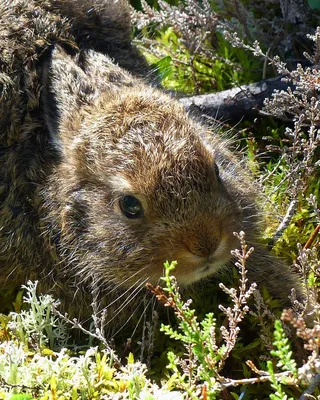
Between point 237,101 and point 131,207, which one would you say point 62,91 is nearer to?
point 131,207

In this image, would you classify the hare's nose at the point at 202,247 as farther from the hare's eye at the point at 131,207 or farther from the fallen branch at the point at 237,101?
the fallen branch at the point at 237,101

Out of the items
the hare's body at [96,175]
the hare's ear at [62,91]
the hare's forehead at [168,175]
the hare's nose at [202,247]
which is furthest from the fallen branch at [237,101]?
the hare's nose at [202,247]

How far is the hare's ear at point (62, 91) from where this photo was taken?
13.8 ft

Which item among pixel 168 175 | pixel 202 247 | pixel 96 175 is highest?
pixel 168 175

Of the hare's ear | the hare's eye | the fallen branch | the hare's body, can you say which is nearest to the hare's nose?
the hare's body

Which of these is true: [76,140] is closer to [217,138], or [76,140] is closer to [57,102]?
[57,102]

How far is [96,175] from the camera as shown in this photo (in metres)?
3.93

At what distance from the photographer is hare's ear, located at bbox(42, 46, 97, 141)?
4.22m

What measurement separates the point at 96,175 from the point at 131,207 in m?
0.35

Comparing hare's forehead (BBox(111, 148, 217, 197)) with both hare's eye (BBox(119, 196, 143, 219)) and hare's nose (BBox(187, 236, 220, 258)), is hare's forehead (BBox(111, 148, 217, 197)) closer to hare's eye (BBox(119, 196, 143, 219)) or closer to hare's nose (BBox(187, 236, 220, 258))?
hare's eye (BBox(119, 196, 143, 219))

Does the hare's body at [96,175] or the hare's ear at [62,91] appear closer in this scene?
the hare's body at [96,175]

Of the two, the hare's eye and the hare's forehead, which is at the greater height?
the hare's forehead

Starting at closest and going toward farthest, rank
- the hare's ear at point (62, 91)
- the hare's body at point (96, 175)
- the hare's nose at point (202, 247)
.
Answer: the hare's nose at point (202, 247) < the hare's body at point (96, 175) < the hare's ear at point (62, 91)

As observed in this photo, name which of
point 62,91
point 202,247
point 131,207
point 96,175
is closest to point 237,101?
point 62,91
